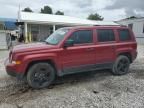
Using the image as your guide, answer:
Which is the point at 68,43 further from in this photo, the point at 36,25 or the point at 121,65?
the point at 36,25

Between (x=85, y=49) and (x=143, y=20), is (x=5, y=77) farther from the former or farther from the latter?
(x=143, y=20)

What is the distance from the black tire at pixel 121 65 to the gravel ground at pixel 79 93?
275mm

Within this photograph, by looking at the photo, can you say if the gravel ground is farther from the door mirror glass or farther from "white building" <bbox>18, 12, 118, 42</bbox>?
"white building" <bbox>18, 12, 118, 42</bbox>

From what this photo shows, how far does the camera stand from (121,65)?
702 cm

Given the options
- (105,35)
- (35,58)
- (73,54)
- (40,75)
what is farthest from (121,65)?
(35,58)

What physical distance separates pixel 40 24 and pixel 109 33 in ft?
52.5

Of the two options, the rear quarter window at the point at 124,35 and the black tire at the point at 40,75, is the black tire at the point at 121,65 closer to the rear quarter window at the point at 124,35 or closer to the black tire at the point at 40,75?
the rear quarter window at the point at 124,35

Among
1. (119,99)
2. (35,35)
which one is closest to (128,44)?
(119,99)

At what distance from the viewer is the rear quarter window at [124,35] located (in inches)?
269

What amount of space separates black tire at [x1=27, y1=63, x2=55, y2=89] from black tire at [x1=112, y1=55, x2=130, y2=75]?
2555 millimetres

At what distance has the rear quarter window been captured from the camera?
6.84 meters

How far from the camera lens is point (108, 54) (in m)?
6.54

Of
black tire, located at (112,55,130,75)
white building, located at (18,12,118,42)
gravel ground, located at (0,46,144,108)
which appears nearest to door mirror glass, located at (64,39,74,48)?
gravel ground, located at (0,46,144,108)

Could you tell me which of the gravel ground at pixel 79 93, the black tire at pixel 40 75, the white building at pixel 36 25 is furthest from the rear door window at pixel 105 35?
the white building at pixel 36 25
